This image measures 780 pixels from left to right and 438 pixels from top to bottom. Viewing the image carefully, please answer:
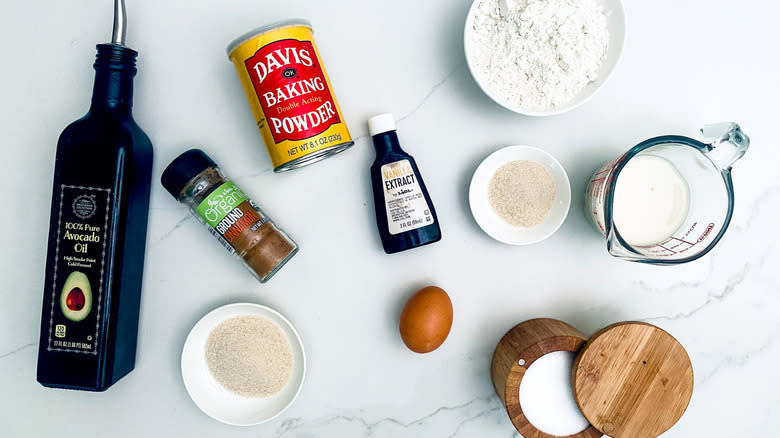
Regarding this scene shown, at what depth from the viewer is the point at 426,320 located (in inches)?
33.4

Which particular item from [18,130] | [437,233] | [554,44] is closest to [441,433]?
[437,233]

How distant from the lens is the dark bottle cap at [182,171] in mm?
820

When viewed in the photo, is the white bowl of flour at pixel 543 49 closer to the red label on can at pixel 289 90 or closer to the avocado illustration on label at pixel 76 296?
the red label on can at pixel 289 90

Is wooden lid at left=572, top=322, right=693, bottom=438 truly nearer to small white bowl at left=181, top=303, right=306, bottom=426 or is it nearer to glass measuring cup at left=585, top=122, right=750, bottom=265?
glass measuring cup at left=585, top=122, right=750, bottom=265

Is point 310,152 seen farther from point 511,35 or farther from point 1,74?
point 1,74

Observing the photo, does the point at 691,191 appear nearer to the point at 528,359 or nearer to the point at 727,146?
the point at 727,146

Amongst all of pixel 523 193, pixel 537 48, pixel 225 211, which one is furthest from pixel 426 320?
pixel 537 48

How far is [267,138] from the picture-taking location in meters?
0.83

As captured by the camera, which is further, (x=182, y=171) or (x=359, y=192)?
(x=359, y=192)

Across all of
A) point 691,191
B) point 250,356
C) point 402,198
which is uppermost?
point 402,198

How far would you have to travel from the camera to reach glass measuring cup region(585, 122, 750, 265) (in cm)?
78

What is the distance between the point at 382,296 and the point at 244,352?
26 centimetres

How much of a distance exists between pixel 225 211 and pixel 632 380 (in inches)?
28.1

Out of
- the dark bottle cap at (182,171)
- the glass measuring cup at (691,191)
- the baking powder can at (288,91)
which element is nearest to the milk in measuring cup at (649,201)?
the glass measuring cup at (691,191)
